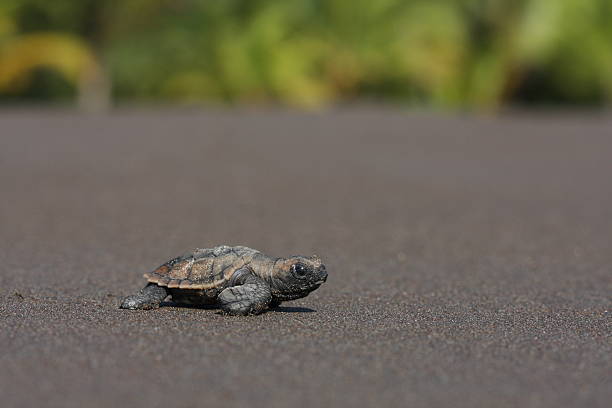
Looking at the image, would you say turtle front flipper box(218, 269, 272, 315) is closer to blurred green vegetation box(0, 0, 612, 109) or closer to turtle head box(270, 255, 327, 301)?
turtle head box(270, 255, 327, 301)

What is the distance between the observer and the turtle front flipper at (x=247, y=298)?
383 cm

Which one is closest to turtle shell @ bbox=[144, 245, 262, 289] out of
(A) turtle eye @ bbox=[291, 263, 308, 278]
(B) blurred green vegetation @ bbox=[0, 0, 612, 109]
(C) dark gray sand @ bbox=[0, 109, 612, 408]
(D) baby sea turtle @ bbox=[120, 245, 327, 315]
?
(D) baby sea turtle @ bbox=[120, 245, 327, 315]

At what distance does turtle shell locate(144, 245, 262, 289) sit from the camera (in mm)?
3938

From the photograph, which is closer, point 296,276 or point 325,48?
point 296,276

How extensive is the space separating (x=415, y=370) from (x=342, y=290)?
1.65 meters

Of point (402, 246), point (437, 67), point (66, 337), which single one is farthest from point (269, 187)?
point (437, 67)

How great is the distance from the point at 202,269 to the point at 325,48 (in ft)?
52.7

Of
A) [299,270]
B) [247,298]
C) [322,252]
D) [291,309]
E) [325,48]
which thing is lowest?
[322,252]

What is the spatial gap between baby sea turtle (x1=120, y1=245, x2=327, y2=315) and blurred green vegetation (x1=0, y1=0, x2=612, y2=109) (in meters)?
12.9

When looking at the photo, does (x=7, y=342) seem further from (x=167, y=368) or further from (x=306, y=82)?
(x=306, y=82)

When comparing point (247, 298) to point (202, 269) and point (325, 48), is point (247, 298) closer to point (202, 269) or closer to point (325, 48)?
point (202, 269)

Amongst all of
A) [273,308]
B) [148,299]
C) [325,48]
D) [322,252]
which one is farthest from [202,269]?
[325,48]

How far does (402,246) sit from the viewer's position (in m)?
6.36

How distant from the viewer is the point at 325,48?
773 inches
